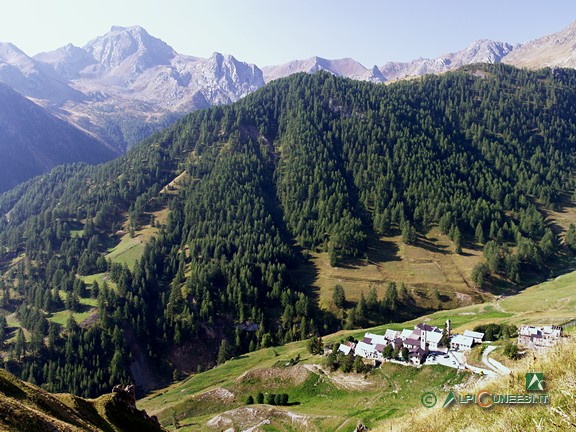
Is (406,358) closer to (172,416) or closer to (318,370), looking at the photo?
(318,370)

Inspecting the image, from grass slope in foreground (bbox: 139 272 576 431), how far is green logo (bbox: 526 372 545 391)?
50.1m

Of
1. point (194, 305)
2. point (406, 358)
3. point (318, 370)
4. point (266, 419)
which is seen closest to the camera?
point (266, 419)

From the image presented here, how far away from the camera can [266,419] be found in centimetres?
7088

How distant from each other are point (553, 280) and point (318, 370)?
110721 millimetres

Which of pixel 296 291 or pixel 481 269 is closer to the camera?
pixel 481 269

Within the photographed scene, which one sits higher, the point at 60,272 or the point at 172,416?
the point at 60,272

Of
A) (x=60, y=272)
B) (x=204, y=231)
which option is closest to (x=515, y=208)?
(x=204, y=231)

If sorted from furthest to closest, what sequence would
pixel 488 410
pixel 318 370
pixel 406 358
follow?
pixel 318 370 < pixel 406 358 < pixel 488 410

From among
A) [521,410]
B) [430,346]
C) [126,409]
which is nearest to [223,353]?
[430,346]

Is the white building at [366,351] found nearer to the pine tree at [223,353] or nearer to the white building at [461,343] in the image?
the white building at [461,343]

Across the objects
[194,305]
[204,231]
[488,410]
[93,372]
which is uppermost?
[488,410]

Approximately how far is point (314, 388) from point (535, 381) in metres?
77.0

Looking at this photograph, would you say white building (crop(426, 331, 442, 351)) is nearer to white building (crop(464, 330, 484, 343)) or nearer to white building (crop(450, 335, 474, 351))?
white building (crop(450, 335, 474, 351))

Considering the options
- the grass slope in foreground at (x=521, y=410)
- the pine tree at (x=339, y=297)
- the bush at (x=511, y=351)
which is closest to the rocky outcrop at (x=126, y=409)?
the grass slope in foreground at (x=521, y=410)
